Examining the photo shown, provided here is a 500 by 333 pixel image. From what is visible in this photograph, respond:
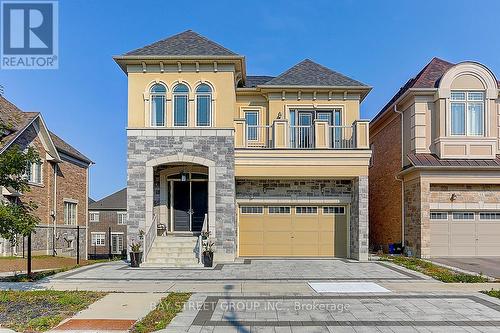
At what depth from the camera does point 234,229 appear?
55.5 feet

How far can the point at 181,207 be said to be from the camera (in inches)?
722

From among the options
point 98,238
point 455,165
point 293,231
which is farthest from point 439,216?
point 98,238

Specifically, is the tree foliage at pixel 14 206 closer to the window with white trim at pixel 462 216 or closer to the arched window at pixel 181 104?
the arched window at pixel 181 104

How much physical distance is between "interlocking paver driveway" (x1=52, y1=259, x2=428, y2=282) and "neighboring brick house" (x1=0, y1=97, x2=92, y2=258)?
8.59 meters

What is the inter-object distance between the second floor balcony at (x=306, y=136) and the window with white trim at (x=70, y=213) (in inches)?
553

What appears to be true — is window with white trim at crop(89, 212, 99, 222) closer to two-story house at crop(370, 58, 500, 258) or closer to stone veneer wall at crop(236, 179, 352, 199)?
stone veneer wall at crop(236, 179, 352, 199)

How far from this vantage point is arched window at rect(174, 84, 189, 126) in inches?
678

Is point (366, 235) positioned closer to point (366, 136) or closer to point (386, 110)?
point (366, 136)

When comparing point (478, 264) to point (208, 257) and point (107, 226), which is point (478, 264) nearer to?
point (208, 257)

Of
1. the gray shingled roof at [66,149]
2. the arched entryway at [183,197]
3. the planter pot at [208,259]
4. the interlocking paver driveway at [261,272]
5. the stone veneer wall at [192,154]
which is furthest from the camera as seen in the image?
the gray shingled roof at [66,149]

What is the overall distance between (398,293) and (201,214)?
989cm

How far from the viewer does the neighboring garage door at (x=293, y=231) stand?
18.6 meters

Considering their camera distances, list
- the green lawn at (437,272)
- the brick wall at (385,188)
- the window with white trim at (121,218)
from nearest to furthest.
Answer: the green lawn at (437,272) → the brick wall at (385,188) → the window with white trim at (121,218)

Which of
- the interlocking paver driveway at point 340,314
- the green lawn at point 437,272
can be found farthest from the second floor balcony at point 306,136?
the interlocking paver driveway at point 340,314
